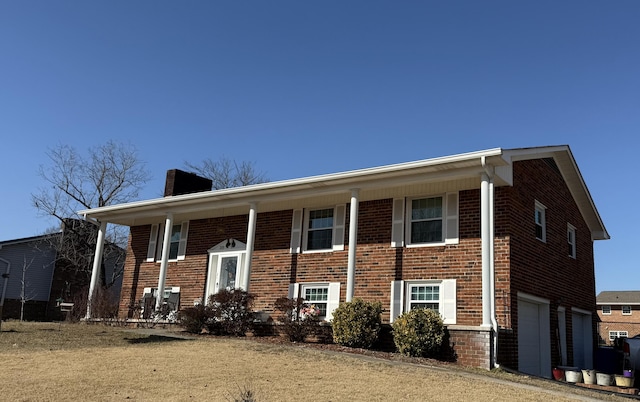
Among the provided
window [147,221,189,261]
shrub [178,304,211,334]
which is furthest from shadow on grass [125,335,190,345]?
window [147,221,189,261]

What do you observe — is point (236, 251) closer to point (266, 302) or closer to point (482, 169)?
point (266, 302)

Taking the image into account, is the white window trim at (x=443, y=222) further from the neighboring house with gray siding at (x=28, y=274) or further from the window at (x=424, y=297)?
the neighboring house with gray siding at (x=28, y=274)

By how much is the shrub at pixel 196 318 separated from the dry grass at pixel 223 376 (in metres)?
2.59

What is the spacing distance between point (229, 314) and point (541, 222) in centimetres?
869

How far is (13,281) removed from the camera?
28.6 m

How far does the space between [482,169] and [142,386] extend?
8.34 metres

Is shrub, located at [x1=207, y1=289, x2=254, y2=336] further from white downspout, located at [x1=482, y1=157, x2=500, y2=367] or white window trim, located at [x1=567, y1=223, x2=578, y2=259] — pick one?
white window trim, located at [x1=567, y1=223, x2=578, y2=259]

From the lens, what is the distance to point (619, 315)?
4531 cm

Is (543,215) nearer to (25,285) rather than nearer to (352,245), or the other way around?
(352,245)

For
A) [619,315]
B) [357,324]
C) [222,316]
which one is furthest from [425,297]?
[619,315]

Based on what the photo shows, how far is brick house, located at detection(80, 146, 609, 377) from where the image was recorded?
12711mm

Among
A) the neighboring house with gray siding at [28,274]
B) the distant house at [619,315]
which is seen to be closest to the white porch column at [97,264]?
the neighboring house with gray siding at [28,274]

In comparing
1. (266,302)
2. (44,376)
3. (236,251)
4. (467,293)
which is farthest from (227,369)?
(236,251)

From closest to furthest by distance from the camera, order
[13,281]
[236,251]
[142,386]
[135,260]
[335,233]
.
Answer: [142,386] < [335,233] < [236,251] < [135,260] < [13,281]
